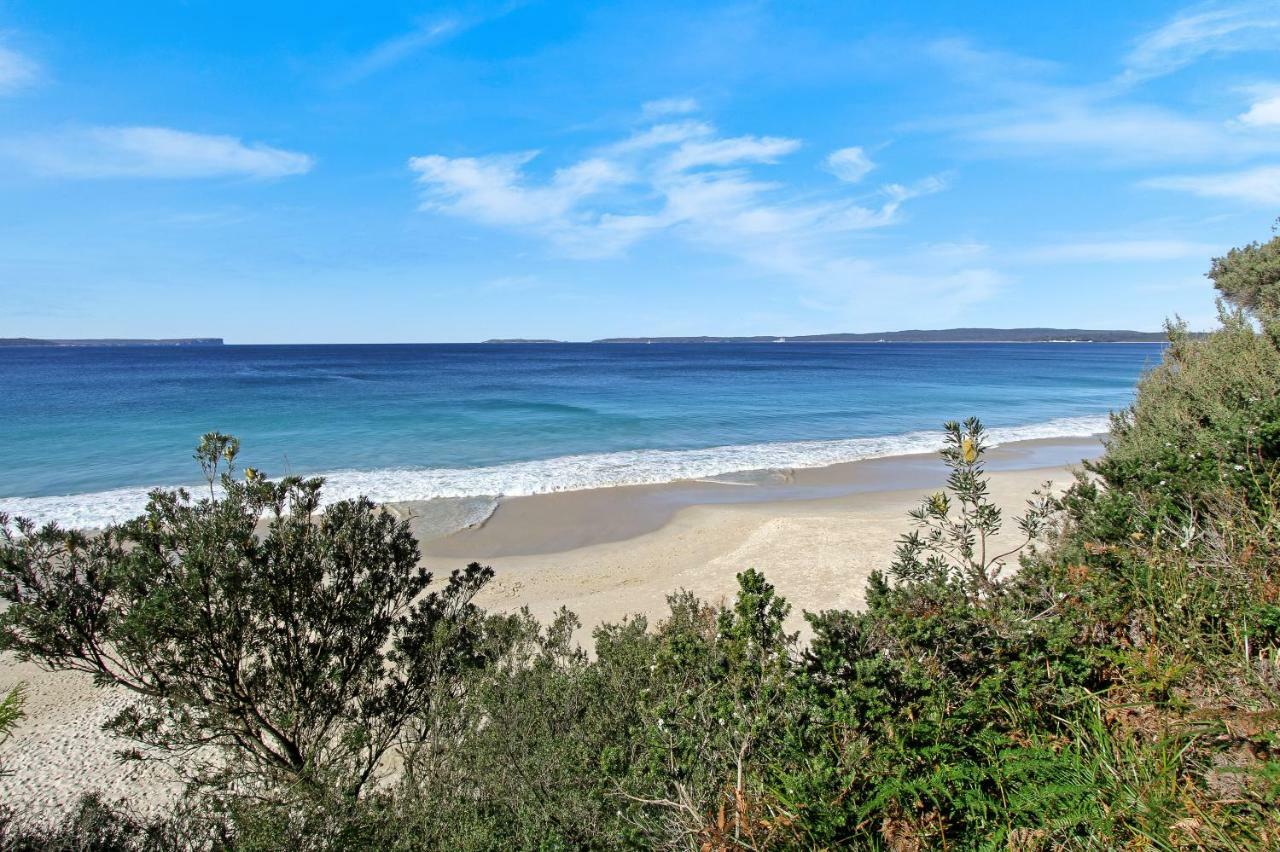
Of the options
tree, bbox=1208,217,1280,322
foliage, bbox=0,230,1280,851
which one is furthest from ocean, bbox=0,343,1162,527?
foliage, bbox=0,230,1280,851

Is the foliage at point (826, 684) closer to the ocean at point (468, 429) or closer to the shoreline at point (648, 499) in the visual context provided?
the shoreline at point (648, 499)

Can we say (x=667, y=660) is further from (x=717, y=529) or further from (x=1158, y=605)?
(x=717, y=529)

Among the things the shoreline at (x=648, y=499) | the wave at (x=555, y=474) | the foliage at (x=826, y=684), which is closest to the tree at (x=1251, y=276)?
the shoreline at (x=648, y=499)

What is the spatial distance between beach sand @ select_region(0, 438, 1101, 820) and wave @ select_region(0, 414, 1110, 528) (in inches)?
47.9

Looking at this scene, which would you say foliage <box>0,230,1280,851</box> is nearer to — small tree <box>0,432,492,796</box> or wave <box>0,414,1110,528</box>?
small tree <box>0,432,492,796</box>

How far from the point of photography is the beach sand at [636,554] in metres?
7.16

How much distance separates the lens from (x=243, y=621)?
4789 millimetres

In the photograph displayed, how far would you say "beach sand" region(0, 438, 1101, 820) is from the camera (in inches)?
282

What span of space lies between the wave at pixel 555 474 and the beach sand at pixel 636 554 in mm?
1217

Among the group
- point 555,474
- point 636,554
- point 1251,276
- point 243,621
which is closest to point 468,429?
point 555,474

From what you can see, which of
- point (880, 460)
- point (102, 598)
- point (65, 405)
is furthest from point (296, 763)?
point (65, 405)

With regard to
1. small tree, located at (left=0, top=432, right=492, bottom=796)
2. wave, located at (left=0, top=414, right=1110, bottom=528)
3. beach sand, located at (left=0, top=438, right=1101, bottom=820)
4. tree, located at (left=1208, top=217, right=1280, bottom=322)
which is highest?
tree, located at (left=1208, top=217, right=1280, bottom=322)

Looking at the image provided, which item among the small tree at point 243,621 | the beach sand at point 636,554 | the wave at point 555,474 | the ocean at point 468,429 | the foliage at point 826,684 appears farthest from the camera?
the ocean at point 468,429

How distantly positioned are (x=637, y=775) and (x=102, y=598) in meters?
4.61
